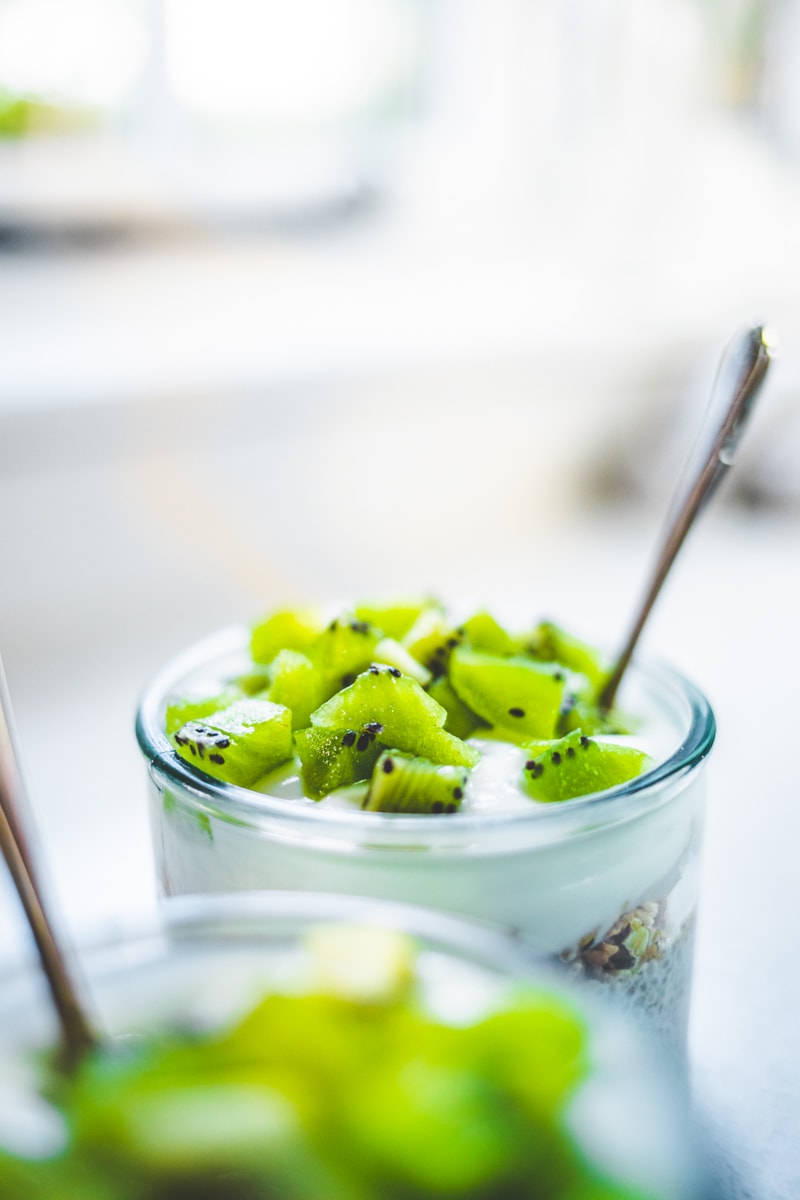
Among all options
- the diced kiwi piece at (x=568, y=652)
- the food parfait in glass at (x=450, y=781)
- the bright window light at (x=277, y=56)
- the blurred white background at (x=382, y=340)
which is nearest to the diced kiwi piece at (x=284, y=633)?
the food parfait in glass at (x=450, y=781)

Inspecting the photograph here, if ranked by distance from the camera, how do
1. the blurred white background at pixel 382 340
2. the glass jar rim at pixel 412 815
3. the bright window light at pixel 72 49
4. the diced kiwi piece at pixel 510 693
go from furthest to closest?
the bright window light at pixel 72 49, the blurred white background at pixel 382 340, the diced kiwi piece at pixel 510 693, the glass jar rim at pixel 412 815

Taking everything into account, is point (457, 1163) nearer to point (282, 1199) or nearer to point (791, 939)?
point (282, 1199)

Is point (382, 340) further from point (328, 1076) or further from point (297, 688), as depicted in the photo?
point (328, 1076)

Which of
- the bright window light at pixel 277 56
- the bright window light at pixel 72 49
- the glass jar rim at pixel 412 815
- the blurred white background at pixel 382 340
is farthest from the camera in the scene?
the bright window light at pixel 277 56

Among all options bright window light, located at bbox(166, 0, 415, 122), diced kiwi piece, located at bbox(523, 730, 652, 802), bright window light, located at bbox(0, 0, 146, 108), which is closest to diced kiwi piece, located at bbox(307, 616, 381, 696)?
diced kiwi piece, located at bbox(523, 730, 652, 802)

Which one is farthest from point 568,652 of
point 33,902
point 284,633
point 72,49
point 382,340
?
point 72,49

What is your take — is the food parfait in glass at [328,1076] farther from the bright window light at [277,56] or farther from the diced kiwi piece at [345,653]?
the bright window light at [277,56]
